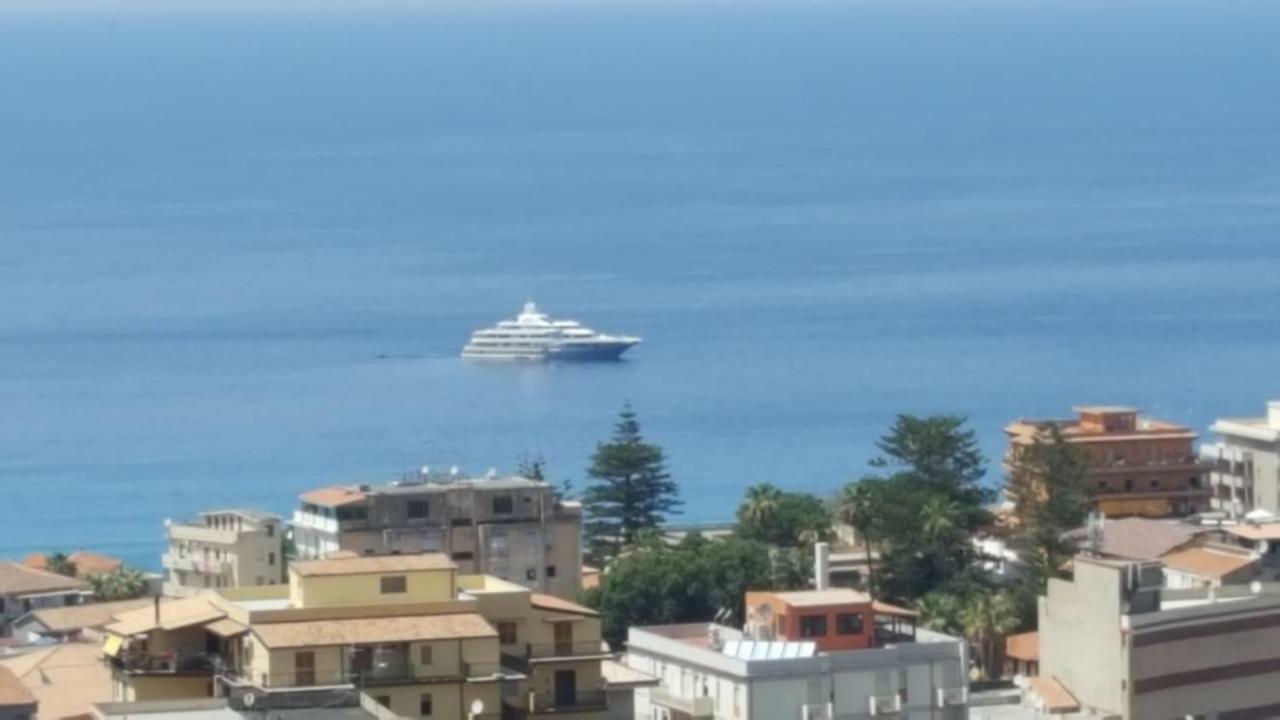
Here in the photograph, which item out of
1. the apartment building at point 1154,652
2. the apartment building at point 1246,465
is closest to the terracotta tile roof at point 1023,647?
the apartment building at point 1154,652

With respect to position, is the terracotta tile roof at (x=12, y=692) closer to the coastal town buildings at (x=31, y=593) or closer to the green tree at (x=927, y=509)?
the coastal town buildings at (x=31, y=593)

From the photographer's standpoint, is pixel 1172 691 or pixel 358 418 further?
pixel 358 418

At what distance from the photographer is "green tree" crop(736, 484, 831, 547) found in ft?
173

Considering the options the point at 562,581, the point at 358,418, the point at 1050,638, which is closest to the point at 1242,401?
the point at 358,418

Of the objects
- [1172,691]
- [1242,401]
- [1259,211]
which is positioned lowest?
[1172,691]

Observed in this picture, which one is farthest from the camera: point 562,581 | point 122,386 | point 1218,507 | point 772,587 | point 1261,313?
point 1261,313

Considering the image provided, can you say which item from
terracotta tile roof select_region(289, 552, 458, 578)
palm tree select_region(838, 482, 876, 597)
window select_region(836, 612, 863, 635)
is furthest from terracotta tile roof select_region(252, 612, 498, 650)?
palm tree select_region(838, 482, 876, 597)

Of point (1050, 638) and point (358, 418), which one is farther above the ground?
point (358, 418)

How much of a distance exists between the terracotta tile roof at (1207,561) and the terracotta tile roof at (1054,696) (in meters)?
7.87

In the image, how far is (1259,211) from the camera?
161 meters

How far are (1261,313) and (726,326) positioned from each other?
13880 mm

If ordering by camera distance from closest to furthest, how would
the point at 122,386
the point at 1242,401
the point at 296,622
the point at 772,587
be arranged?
1. the point at 296,622
2. the point at 772,587
3. the point at 1242,401
4. the point at 122,386

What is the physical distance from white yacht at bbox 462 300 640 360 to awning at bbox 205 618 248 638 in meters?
82.5

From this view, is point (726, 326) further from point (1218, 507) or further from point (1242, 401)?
point (1218, 507)
